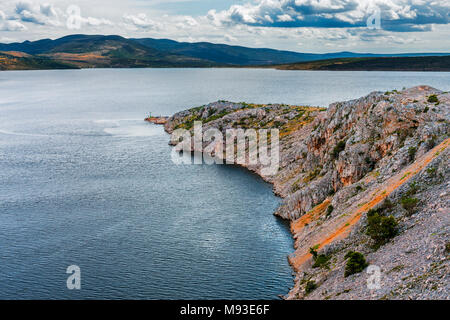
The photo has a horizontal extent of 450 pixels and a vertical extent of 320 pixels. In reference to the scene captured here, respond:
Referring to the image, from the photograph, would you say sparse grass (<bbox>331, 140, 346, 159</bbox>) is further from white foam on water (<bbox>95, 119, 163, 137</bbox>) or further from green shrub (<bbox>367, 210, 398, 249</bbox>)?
white foam on water (<bbox>95, 119, 163, 137</bbox>)

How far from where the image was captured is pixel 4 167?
349 ft

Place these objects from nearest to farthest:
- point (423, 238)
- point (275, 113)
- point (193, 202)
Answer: point (423, 238) → point (193, 202) → point (275, 113)

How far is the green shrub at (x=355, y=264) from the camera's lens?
41938 millimetres

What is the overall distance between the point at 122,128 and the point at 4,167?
217 feet

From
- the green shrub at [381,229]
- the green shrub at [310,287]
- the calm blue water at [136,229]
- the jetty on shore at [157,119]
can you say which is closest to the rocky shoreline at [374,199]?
the green shrub at [310,287]

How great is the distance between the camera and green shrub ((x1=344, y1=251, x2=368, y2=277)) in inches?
1651

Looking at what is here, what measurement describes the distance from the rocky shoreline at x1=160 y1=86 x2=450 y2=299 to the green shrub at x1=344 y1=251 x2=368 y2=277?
0.10 meters

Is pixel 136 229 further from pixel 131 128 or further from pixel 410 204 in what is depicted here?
pixel 131 128

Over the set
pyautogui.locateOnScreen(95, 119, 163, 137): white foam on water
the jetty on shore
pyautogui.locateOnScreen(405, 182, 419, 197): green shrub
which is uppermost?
pyautogui.locateOnScreen(405, 182, 419, 197): green shrub

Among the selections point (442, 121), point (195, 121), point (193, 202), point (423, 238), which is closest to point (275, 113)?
point (195, 121)

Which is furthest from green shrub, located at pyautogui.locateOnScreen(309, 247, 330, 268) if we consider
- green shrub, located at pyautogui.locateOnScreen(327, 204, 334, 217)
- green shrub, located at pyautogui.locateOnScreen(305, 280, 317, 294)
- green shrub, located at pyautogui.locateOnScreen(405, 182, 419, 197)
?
green shrub, located at pyautogui.locateOnScreen(405, 182, 419, 197)

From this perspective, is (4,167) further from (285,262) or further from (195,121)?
(285,262)

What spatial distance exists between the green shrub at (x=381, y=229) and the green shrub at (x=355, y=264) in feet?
9.19

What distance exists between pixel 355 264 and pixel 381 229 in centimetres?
515
